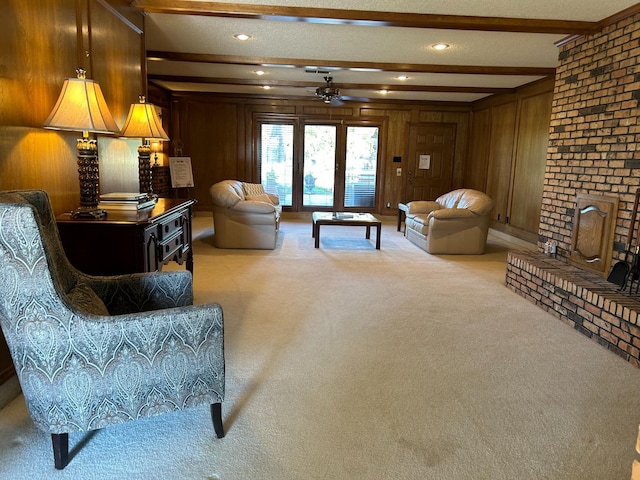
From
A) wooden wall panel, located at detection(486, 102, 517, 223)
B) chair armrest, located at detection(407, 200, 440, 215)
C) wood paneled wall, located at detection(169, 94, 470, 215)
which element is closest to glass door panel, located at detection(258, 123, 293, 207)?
wood paneled wall, located at detection(169, 94, 470, 215)

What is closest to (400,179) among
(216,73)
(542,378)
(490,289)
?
(216,73)

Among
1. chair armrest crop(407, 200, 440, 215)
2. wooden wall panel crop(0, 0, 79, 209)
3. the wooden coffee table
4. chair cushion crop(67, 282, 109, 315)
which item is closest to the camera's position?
chair cushion crop(67, 282, 109, 315)

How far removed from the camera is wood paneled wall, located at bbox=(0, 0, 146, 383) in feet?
7.14

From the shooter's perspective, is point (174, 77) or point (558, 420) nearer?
point (558, 420)

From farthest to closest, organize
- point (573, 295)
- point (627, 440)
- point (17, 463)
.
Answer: point (573, 295), point (627, 440), point (17, 463)

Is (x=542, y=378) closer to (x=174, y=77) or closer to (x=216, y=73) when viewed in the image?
(x=216, y=73)

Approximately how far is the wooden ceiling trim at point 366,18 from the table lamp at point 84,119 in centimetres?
163

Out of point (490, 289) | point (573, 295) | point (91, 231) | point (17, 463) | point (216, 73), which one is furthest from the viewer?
point (216, 73)

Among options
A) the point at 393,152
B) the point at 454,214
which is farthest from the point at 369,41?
the point at 393,152

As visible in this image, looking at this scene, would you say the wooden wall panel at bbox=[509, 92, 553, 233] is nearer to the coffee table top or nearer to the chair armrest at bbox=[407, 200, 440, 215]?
the chair armrest at bbox=[407, 200, 440, 215]

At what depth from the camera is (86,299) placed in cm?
199

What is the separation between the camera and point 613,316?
3039 mm

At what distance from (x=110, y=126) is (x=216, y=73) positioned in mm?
4645

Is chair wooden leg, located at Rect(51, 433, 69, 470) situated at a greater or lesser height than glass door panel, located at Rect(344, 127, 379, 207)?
lesser
